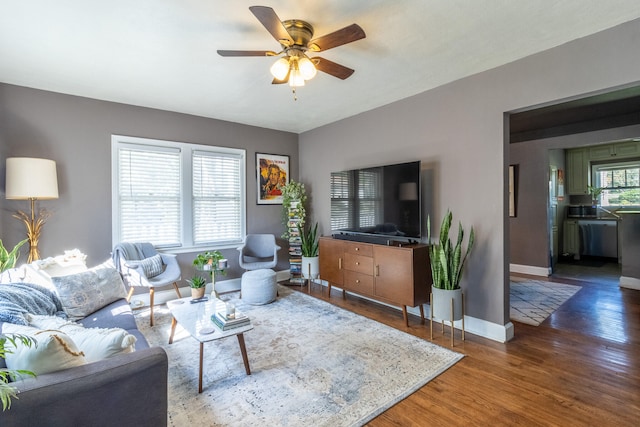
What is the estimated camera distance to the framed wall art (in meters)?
4.90

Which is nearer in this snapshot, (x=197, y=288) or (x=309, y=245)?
(x=197, y=288)

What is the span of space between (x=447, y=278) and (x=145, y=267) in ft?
10.8

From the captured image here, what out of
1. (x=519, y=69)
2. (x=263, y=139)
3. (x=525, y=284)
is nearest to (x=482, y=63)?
(x=519, y=69)

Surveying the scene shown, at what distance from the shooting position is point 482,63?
274cm

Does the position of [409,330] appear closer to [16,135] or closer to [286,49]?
[286,49]

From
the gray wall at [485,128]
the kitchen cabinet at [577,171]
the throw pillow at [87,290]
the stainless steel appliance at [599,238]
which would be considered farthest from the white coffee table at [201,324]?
the kitchen cabinet at [577,171]

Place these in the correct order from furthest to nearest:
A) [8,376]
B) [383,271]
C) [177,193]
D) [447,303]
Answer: [177,193]
[383,271]
[447,303]
[8,376]

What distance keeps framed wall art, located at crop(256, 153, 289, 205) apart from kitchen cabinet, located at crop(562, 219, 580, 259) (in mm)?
→ 6046

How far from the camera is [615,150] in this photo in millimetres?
5770

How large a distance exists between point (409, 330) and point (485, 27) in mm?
2699

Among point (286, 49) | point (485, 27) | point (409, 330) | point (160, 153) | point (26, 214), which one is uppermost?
point (485, 27)

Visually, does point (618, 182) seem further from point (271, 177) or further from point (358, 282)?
point (271, 177)

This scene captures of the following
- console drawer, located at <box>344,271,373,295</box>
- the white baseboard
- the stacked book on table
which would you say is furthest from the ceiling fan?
the white baseboard

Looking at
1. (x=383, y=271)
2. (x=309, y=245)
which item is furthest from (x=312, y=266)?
(x=383, y=271)
